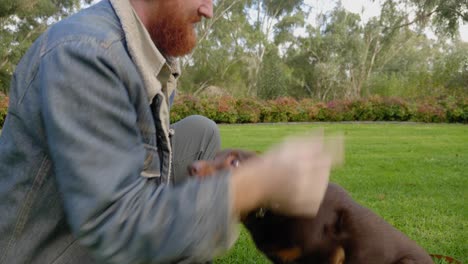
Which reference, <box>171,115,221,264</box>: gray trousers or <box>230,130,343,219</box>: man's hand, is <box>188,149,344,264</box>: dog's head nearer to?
<box>171,115,221,264</box>: gray trousers

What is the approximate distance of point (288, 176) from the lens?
3.82 ft

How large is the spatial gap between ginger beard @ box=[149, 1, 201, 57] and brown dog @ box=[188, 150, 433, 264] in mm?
620

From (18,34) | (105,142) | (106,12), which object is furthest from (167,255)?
(18,34)

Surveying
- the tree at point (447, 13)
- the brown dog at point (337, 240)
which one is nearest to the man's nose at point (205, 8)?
the brown dog at point (337, 240)

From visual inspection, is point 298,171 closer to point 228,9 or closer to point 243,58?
point 228,9

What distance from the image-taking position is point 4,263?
Result: 1.45m

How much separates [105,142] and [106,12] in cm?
48

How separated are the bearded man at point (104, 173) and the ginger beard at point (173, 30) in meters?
0.12

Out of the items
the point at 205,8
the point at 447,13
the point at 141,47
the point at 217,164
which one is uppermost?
the point at 447,13

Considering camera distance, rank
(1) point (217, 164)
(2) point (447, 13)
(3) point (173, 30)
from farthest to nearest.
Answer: (2) point (447, 13) < (1) point (217, 164) < (3) point (173, 30)

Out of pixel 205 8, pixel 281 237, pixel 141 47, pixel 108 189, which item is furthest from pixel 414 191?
pixel 108 189

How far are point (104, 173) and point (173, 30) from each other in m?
0.60

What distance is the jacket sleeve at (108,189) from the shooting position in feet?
3.67

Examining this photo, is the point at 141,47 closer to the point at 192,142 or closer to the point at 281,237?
the point at 192,142
